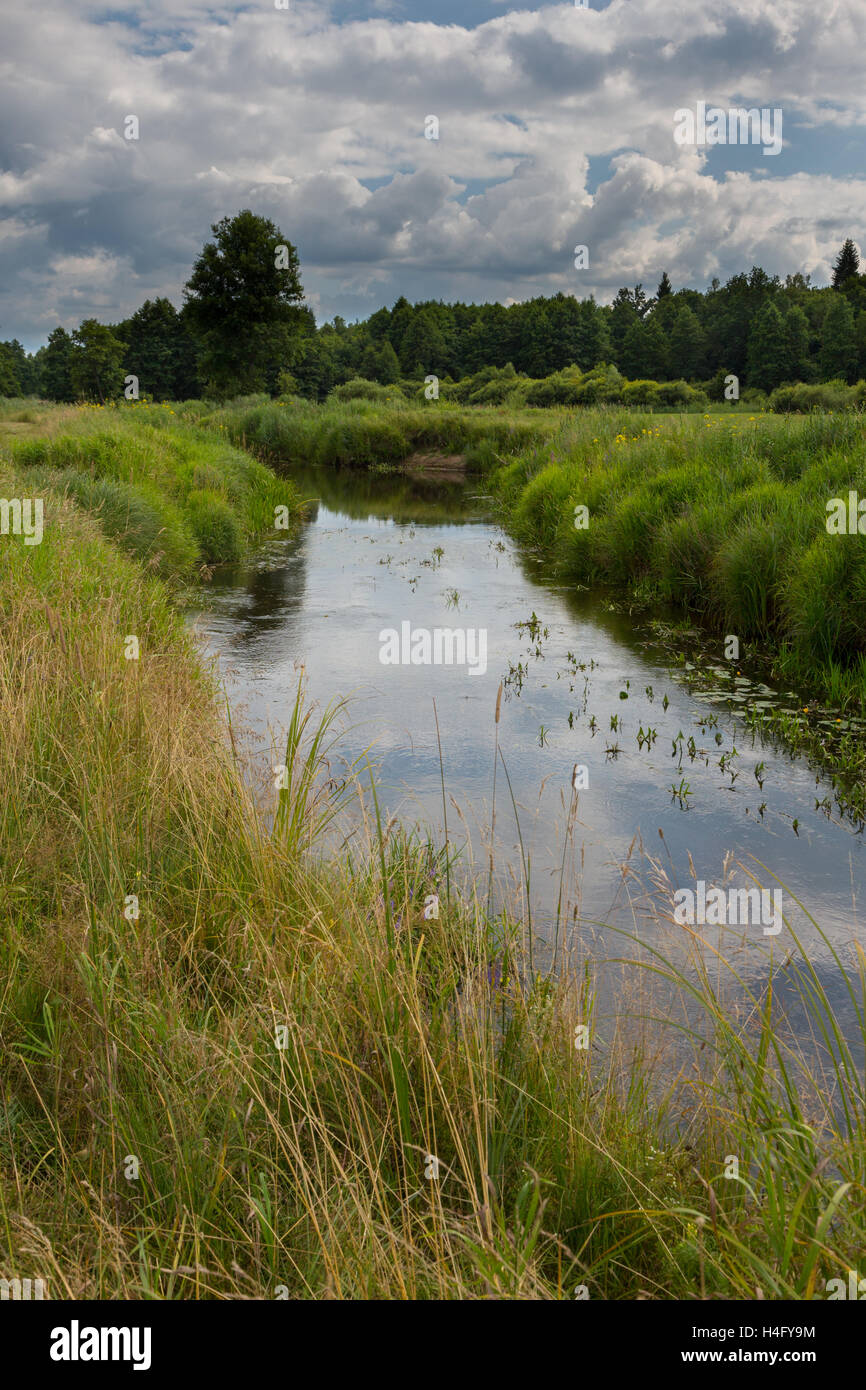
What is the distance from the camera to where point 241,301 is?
1734 inches

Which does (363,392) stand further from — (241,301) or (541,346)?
(541,346)

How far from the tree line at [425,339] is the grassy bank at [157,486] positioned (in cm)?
2827

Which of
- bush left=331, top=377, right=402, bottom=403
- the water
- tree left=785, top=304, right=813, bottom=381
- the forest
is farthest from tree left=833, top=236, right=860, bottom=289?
the water

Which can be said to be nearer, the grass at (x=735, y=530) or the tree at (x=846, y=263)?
the grass at (x=735, y=530)

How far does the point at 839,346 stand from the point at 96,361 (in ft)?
148

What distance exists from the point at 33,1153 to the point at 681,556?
30.0ft

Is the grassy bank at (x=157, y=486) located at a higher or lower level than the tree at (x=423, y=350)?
lower

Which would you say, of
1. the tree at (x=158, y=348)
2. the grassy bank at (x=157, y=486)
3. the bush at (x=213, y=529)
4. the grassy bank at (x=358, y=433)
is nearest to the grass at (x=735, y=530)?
the bush at (x=213, y=529)

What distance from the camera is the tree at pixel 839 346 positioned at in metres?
56.2

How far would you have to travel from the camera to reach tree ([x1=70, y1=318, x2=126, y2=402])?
192 feet

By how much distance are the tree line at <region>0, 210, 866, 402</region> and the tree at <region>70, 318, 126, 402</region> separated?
0.09 metres

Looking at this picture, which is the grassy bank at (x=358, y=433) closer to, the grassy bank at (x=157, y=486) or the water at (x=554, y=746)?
the grassy bank at (x=157, y=486)
